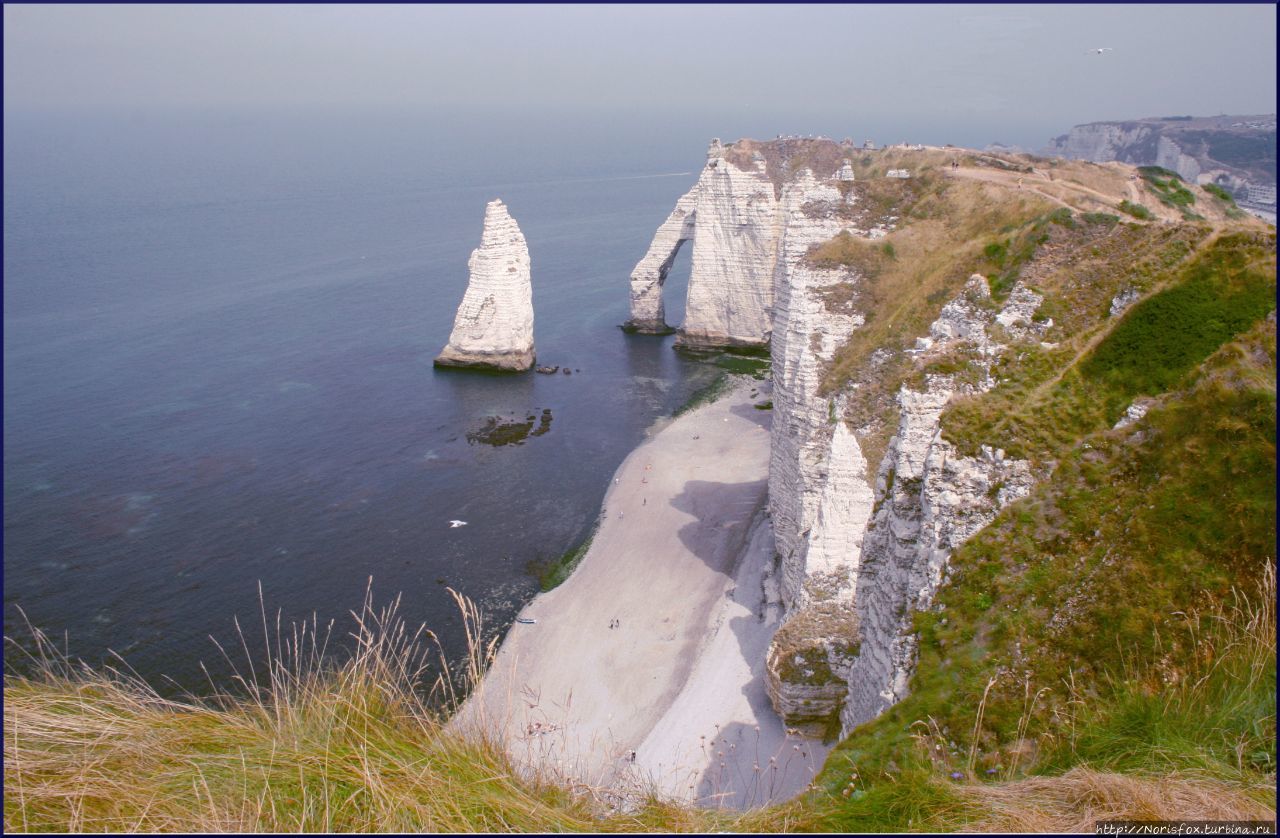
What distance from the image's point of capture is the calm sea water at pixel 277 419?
3091 centimetres

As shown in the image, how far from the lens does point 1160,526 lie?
903 centimetres

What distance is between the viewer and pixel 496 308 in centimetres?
5459

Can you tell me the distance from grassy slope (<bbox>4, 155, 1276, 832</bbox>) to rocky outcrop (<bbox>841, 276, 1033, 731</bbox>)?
322mm

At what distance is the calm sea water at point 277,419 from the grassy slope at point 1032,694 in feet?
65.0

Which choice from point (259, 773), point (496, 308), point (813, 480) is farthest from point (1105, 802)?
point (496, 308)

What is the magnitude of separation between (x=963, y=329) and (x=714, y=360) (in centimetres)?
4136

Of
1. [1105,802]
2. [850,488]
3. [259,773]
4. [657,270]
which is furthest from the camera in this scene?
→ [657,270]

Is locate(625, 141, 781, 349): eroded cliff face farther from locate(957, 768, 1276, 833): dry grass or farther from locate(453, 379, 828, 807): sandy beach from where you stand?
locate(957, 768, 1276, 833): dry grass

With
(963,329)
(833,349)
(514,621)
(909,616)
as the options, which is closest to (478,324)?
(514,621)

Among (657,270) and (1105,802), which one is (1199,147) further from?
(1105,802)

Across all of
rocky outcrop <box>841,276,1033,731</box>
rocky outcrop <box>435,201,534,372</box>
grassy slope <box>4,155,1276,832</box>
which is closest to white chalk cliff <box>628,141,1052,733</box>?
rocky outcrop <box>841,276,1033,731</box>

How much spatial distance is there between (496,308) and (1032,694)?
49.3 metres

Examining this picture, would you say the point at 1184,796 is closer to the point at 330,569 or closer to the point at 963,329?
the point at 963,329

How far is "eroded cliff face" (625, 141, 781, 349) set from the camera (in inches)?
2227
